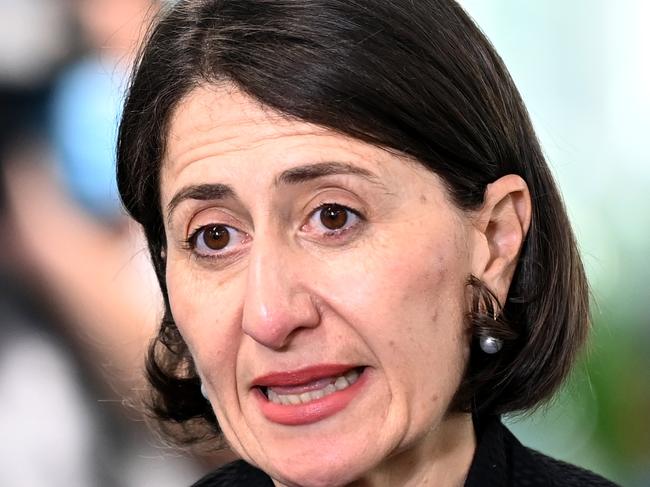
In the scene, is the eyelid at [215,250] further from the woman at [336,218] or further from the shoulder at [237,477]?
the shoulder at [237,477]

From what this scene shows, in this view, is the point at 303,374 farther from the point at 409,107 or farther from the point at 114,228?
the point at 114,228

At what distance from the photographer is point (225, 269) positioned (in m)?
1.62

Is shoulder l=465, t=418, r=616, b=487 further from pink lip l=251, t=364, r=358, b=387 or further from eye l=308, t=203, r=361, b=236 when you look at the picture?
eye l=308, t=203, r=361, b=236

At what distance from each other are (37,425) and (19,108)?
0.87 metres

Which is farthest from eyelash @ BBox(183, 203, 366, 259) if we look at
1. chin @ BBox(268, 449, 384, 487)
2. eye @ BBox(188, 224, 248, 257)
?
chin @ BBox(268, 449, 384, 487)

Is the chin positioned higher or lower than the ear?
lower

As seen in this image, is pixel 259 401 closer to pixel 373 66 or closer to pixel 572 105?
pixel 373 66

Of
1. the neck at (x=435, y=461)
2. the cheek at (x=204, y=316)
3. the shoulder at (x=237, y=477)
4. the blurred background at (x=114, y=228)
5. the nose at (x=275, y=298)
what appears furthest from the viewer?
the blurred background at (x=114, y=228)

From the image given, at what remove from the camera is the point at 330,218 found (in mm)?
1549

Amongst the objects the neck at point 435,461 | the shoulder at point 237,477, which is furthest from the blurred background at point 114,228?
the neck at point 435,461

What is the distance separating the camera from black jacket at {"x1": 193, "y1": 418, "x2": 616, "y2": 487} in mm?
1760

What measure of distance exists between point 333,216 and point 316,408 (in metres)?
0.28

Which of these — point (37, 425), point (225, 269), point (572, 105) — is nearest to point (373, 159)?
point (225, 269)

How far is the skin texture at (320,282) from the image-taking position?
59.7 inches
